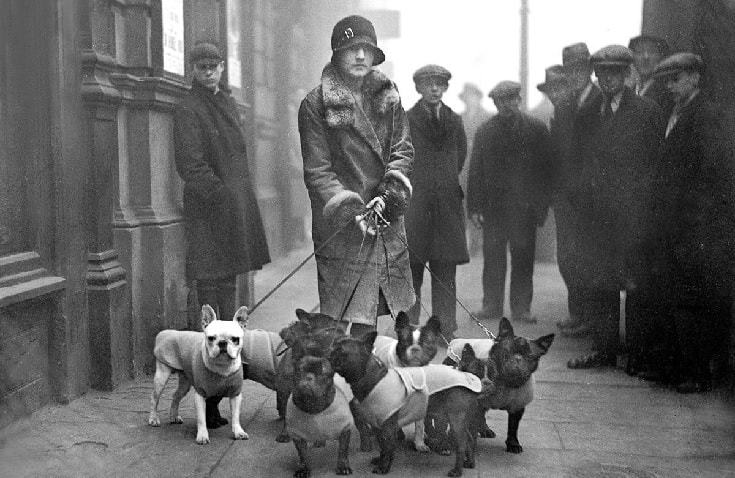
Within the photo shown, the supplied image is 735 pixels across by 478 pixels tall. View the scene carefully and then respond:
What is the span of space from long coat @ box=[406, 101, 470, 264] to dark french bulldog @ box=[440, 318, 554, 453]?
2918 mm

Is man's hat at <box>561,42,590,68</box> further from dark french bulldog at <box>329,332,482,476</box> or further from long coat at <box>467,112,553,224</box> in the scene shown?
dark french bulldog at <box>329,332,482,476</box>

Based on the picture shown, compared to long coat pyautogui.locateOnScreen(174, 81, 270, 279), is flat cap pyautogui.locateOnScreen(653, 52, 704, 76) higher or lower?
higher

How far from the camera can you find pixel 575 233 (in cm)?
725

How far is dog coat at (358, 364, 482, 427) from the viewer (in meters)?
4.20

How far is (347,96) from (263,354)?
1.69 m

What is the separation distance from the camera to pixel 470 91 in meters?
12.4


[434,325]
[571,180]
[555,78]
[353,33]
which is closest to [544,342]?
[434,325]

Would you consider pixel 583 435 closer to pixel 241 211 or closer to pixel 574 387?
pixel 574 387

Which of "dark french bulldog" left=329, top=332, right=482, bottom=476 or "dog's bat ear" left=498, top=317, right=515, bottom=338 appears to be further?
"dog's bat ear" left=498, top=317, right=515, bottom=338

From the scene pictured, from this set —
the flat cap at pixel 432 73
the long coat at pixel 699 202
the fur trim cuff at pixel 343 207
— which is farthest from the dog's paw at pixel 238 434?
the flat cap at pixel 432 73

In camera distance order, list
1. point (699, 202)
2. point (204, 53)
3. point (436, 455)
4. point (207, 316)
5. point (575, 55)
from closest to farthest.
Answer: point (436, 455) → point (207, 316) → point (699, 202) → point (204, 53) → point (575, 55)

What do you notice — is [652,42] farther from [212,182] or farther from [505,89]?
[212,182]

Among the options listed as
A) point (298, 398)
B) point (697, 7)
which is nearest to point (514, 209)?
point (697, 7)

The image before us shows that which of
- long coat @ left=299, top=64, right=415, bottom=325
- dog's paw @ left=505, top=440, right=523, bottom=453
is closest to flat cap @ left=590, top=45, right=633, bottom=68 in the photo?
long coat @ left=299, top=64, right=415, bottom=325
